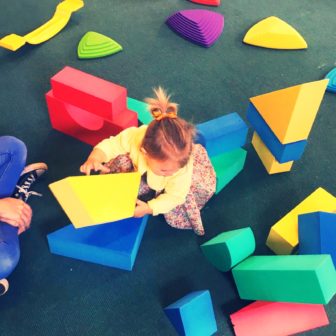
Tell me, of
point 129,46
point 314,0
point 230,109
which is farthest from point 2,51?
point 314,0

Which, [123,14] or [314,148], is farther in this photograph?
[123,14]

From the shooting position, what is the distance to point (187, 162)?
1.05 metres

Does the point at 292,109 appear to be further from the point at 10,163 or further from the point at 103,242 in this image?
the point at 10,163

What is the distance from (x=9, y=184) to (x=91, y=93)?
36 cm

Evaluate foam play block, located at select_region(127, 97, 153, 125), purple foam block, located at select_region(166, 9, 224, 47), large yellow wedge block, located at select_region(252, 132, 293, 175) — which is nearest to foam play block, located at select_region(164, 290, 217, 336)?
large yellow wedge block, located at select_region(252, 132, 293, 175)

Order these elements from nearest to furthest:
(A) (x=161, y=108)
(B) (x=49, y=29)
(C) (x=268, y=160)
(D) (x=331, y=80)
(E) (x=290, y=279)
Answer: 1. (E) (x=290, y=279)
2. (A) (x=161, y=108)
3. (C) (x=268, y=160)
4. (D) (x=331, y=80)
5. (B) (x=49, y=29)

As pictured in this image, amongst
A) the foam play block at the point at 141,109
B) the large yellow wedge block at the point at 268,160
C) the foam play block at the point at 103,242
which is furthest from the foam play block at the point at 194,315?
the foam play block at the point at 141,109

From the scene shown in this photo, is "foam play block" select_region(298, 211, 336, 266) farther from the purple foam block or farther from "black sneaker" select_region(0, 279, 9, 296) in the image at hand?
the purple foam block

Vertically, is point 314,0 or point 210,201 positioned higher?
point 314,0

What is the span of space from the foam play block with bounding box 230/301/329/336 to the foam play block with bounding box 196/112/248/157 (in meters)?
0.48

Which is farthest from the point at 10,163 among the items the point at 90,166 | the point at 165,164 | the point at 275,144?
the point at 275,144

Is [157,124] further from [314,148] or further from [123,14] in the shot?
[123,14]

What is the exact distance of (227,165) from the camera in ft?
4.33

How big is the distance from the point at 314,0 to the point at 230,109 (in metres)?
1.03
